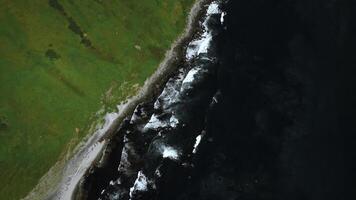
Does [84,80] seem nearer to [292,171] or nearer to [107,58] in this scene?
[107,58]

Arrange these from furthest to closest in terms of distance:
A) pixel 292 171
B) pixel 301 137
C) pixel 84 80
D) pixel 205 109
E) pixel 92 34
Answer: pixel 92 34
pixel 84 80
pixel 205 109
pixel 301 137
pixel 292 171

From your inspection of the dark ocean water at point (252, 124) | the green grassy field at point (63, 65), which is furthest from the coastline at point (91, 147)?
the dark ocean water at point (252, 124)

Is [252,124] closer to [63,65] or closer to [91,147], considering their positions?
[91,147]

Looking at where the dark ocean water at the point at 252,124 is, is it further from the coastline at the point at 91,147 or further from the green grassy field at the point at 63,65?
the green grassy field at the point at 63,65

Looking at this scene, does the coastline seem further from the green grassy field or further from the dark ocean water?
the dark ocean water

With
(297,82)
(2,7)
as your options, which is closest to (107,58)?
(2,7)

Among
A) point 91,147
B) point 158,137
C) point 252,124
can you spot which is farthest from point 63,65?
point 252,124
